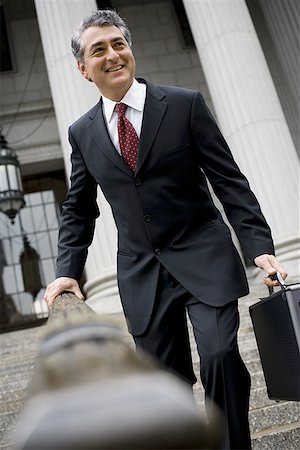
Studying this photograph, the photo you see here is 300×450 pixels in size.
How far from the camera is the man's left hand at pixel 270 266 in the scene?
7.08ft

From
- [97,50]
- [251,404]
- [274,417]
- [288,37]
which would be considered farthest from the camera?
[288,37]

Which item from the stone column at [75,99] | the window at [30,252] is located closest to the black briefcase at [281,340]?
the stone column at [75,99]

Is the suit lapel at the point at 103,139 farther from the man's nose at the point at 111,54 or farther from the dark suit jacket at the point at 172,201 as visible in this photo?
the man's nose at the point at 111,54

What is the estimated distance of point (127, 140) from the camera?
7.66 feet

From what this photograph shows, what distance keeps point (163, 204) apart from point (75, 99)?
6.07 metres

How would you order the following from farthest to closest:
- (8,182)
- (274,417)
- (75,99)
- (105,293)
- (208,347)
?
(8,182)
(75,99)
(105,293)
(274,417)
(208,347)

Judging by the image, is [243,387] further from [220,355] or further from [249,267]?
[249,267]

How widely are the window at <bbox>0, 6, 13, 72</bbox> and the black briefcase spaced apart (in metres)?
11.8

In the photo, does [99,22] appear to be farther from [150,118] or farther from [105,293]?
[105,293]

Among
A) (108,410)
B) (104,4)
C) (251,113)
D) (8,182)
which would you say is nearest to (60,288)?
(108,410)

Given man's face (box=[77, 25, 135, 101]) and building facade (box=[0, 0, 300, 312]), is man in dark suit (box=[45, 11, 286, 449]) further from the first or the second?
building facade (box=[0, 0, 300, 312])

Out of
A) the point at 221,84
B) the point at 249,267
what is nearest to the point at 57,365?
the point at 221,84

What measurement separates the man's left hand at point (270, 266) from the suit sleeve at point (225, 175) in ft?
0.40

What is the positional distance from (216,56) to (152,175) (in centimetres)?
670
